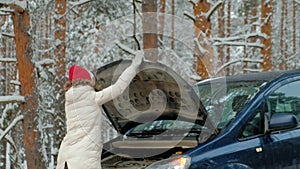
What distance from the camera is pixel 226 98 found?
502 centimetres

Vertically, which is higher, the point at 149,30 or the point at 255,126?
the point at 149,30

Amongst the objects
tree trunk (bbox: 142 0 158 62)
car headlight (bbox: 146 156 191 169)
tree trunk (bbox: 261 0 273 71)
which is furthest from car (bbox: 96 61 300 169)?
tree trunk (bbox: 261 0 273 71)

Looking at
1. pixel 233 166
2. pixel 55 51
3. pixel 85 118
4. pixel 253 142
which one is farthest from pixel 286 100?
pixel 55 51

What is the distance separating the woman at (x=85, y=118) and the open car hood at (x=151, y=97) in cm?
22

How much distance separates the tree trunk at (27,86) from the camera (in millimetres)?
10750

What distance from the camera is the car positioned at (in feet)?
14.4

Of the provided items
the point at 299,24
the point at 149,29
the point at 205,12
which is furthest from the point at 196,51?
the point at 299,24

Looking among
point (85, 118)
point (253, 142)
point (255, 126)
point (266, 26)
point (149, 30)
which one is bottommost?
point (253, 142)

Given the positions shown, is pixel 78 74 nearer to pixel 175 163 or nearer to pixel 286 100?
pixel 175 163

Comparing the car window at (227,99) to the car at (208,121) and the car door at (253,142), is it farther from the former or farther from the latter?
the car door at (253,142)

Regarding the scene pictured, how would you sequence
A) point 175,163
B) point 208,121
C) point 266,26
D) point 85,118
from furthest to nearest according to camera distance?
point 266,26, point 208,121, point 85,118, point 175,163

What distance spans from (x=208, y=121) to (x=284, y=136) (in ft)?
2.58

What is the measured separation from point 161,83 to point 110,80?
53cm

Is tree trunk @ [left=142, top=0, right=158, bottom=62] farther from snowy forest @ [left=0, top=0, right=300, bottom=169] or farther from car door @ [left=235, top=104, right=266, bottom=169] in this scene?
car door @ [left=235, top=104, right=266, bottom=169]
